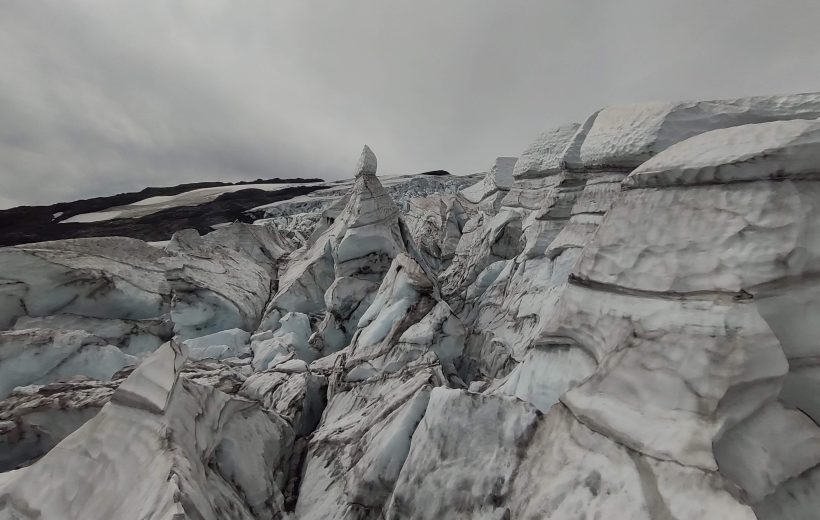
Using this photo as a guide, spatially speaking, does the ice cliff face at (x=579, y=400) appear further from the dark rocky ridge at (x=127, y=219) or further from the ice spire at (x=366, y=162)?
the dark rocky ridge at (x=127, y=219)

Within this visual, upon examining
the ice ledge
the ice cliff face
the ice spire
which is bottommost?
the ice cliff face

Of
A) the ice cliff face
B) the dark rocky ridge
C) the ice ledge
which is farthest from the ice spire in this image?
the dark rocky ridge

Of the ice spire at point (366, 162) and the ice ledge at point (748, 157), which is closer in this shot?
the ice ledge at point (748, 157)

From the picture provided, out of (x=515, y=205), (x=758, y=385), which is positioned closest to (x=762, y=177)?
(x=758, y=385)

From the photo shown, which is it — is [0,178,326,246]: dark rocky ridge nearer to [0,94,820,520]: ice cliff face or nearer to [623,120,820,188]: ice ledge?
[0,94,820,520]: ice cliff face

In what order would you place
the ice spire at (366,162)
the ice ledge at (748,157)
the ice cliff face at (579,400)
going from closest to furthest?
the ice cliff face at (579,400) < the ice ledge at (748,157) < the ice spire at (366,162)

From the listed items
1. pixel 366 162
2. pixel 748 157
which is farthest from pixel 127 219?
pixel 748 157

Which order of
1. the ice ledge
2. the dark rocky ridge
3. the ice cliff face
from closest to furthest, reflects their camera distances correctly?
the ice cliff face → the ice ledge → the dark rocky ridge

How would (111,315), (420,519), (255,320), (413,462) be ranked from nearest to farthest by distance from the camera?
(420,519), (413,462), (111,315), (255,320)

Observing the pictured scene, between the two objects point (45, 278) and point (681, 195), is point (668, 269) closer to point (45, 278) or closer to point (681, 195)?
point (681, 195)

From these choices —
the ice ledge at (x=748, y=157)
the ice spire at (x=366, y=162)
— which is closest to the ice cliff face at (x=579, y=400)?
the ice ledge at (x=748, y=157)

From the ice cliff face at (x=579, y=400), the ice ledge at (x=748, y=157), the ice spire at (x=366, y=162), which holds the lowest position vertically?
the ice cliff face at (x=579, y=400)
